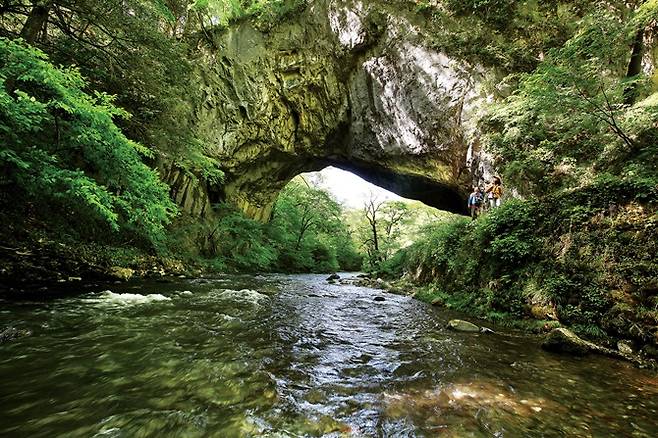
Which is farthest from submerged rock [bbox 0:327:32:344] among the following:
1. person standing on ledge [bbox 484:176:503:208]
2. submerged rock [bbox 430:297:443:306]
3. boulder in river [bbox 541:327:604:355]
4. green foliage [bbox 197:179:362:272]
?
green foliage [bbox 197:179:362:272]

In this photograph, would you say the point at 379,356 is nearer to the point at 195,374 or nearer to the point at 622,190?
the point at 195,374

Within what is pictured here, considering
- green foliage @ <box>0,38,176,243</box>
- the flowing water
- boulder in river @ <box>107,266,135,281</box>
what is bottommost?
boulder in river @ <box>107,266,135,281</box>

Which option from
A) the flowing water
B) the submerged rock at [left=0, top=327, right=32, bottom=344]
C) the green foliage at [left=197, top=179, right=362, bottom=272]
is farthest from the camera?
the green foliage at [left=197, top=179, right=362, bottom=272]

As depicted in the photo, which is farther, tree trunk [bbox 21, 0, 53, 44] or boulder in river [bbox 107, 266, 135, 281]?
boulder in river [bbox 107, 266, 135, 281]

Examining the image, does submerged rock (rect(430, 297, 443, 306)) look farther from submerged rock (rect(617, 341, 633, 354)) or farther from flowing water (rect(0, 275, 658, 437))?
submerged rock (rect(617, 341, 633, 354))

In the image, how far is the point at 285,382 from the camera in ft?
9.42

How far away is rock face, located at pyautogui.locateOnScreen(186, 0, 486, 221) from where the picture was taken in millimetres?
13719

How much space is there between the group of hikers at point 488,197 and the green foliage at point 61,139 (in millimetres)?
9729

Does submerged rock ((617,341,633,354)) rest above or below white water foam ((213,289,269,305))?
above

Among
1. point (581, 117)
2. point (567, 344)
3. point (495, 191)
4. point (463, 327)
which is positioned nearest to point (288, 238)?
point (495, 191)

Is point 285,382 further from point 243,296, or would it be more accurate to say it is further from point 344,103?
point 344,103

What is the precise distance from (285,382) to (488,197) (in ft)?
33.0

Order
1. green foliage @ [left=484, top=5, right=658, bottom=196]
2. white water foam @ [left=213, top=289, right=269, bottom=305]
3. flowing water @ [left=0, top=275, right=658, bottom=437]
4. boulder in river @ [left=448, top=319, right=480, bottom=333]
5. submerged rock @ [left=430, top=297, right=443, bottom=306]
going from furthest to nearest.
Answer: submerged rock @ [left=430, top=297, right=443, bottom=306] → white water foam @ [left=213, top=289, right=269, bottom=305] → green foliage @ [left=484, top=5, right=658, bottom=196] → boulder in river @ [left=448, top=319, right=480, bottom=333] → flowing water @ [left=0, top=275, right=658, bottom=437]

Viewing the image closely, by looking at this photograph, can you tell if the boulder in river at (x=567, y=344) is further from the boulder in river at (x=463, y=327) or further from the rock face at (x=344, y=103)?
the rock face at (x=344, y=103)
